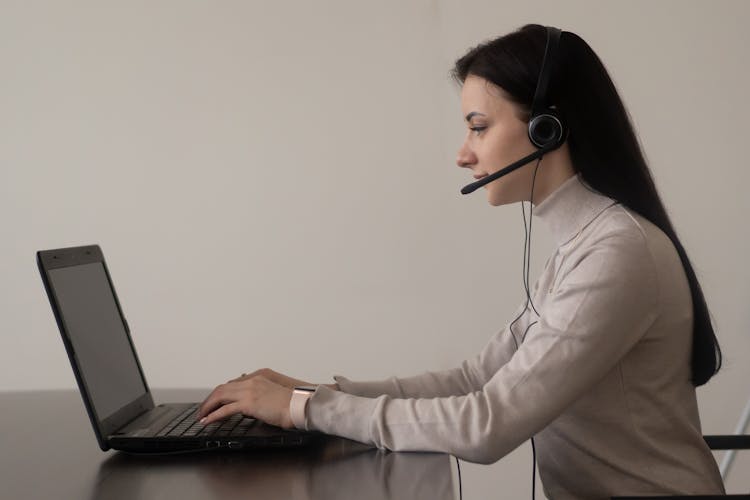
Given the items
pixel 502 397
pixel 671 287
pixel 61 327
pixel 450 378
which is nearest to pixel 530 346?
pixel 502 397

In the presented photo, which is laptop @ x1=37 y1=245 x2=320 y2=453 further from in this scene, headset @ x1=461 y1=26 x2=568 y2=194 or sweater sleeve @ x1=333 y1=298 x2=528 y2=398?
headset @ x1=461 y1=26 x2=568 y2=194

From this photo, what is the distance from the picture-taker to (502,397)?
3.45 ft

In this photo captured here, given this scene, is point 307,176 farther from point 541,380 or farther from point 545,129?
point 541,380

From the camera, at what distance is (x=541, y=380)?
1.05 meters

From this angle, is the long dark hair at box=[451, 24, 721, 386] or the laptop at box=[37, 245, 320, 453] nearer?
the laptop at box=[37, 245, 320, 453]

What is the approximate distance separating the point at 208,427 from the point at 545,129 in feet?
2.05

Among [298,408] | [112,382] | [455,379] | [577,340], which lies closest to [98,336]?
[112,382]

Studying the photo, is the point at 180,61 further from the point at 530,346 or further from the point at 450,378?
the point at 530,346

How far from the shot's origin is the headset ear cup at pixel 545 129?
1.21 meters

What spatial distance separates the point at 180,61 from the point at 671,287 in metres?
1.96

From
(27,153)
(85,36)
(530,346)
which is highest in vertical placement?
(85,36)

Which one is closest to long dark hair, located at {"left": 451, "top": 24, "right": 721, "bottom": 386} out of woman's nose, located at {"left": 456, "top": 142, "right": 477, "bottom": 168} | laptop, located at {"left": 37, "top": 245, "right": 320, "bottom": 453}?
woman's nose, located at {"left": 456, "top": 142, "right": 477, "bottom": 168}

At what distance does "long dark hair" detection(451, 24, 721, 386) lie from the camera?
121cm

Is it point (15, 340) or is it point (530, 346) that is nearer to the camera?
point (530, 346)
